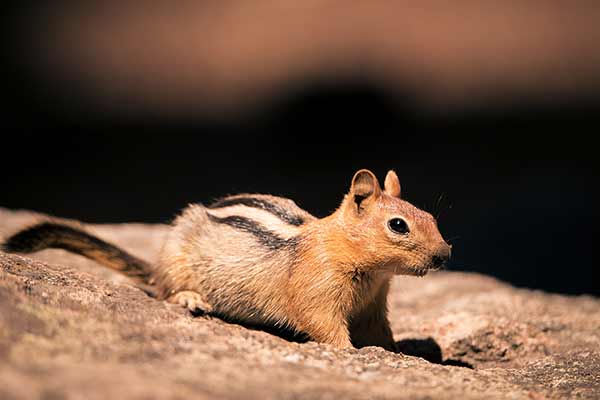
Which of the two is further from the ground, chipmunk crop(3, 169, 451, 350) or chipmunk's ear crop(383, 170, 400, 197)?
chipmunk's ear crop(383, 170, 400, 197)

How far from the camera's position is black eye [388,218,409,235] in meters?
5.11

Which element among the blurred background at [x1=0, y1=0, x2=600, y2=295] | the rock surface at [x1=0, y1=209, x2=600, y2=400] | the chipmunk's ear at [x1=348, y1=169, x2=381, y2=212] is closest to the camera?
the rock surface at [x1=0, y1=209, x2=600, y2=400]

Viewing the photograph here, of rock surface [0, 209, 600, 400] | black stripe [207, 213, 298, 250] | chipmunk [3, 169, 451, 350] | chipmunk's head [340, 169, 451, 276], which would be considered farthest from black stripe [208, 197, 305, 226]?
rock surface [0, 209, 600, 400]

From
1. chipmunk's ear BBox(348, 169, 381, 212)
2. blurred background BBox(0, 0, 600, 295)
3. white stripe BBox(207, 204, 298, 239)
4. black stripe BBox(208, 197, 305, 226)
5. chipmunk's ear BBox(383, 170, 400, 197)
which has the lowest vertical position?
white stripe BBox(207, 204, 298, 239)

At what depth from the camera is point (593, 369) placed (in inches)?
198

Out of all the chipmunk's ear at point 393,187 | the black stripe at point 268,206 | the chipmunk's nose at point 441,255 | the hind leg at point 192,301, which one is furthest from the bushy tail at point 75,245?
the chipmunk's nose at point 441,255

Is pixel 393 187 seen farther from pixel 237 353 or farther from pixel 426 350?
pixel 237 353

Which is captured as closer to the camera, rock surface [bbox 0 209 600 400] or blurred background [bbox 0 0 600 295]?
rock surface [bbox 0 209 600 400]

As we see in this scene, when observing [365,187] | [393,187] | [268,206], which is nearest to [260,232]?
[268,206]

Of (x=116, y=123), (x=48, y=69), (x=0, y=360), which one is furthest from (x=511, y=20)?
(x=0, y=360)

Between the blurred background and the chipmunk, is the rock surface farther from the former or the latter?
the blurred background

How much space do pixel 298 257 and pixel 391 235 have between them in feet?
2.40

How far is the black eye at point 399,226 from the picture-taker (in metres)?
5.11

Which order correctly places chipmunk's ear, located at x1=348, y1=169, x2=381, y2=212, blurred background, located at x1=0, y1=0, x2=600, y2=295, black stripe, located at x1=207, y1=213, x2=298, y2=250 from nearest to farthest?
chipmunk's ear, located at x1=348, y1=169, x2=381, y2=212 < black stripe, located at x1=207, y1=213, x2=298, y2=250 < blurred background, located at x1=0, y1=0, x2=600, y2=295
